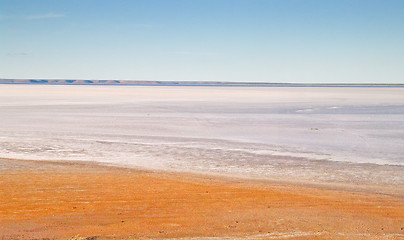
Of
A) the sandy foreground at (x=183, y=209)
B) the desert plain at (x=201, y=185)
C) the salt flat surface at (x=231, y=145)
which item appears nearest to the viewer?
the sandy foreground at (x=183, y=209)

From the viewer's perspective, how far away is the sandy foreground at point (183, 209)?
5422 mm

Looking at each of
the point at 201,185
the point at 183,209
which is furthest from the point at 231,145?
the point at 183,209

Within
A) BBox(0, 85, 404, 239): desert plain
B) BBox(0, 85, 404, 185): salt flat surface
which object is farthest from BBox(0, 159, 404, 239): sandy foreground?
BBox(0, 85, 404, 185): salt flat surface

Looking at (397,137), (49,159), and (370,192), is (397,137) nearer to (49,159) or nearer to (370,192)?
(370,192)

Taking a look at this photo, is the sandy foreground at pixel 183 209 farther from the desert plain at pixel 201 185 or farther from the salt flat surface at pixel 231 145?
the salt flat surface at pixel 231 145

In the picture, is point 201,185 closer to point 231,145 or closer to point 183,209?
point 183,209

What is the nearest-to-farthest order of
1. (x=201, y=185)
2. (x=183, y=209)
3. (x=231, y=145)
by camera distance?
(x=183, y=209) < (x=201, y=185) < (x=231, y=145)

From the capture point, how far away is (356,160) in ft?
35.5

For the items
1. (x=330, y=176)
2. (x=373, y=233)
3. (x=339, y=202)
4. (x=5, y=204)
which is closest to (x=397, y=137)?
(x=330, y=176)

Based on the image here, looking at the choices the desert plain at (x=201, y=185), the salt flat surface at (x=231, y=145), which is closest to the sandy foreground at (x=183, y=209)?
the desert plain at (x=201, y=185)

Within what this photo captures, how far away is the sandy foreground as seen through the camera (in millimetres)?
5422

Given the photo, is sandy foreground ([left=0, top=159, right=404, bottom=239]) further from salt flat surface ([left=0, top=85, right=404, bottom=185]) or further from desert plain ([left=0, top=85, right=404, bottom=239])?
salt flat surface ([left=0, top=85, right=404, bottom=185])

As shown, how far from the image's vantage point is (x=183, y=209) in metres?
6.34

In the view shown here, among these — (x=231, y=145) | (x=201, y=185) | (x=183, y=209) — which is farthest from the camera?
(x=231, y=145)
